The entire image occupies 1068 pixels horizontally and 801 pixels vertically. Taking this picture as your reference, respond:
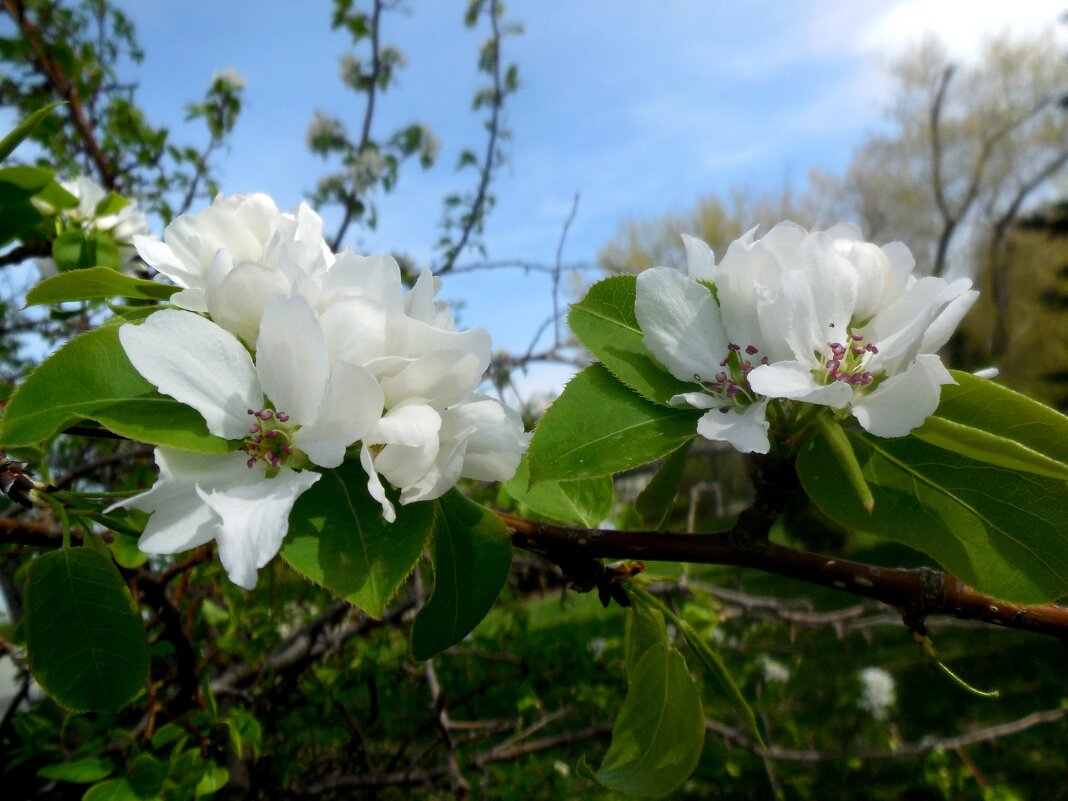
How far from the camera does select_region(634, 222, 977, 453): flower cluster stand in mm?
683

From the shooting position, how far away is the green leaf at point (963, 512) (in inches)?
27.2

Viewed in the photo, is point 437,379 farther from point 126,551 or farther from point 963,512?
point 126,551

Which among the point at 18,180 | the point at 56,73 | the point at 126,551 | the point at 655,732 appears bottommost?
the point at 655,732

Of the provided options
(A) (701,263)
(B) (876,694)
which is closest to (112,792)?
(A) (701,263)

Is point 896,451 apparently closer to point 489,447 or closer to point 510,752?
point 489,447

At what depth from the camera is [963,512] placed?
2.37ft

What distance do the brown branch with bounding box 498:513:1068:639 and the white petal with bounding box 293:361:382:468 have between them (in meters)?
0.25

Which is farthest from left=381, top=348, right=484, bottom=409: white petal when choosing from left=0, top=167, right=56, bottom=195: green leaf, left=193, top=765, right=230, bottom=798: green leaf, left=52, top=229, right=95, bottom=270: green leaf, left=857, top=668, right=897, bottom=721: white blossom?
left=857, top=668, right=897, bottom=721: white blossom

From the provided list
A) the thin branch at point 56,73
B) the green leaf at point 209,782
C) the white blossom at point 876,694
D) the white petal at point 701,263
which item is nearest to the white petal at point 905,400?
the white petal at point 701,263

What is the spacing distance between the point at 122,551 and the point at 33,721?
1091 millimetres

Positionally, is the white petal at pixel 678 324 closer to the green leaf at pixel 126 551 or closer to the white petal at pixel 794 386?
the white petal at pixel 794 386

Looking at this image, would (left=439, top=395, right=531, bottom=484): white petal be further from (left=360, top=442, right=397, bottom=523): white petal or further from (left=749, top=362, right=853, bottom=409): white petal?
(left=749, top=362, right=853, bottom=409): white petal

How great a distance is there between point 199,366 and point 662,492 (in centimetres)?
54

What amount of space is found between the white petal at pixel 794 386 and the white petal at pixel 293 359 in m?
0.39
